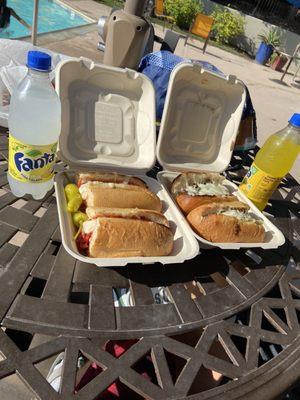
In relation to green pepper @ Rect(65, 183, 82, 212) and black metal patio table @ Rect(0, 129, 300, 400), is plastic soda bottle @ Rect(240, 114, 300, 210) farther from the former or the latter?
green pepper @ Rect(65, 183, 82, 212)

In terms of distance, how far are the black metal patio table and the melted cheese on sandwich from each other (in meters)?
0.31

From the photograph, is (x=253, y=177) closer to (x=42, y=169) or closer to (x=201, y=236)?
(x=201, y=236)

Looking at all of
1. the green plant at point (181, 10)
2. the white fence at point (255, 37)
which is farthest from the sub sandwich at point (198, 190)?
the white fence at point (255, 37)

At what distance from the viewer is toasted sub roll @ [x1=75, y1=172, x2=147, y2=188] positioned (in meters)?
1.40

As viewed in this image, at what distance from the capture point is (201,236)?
137 cm

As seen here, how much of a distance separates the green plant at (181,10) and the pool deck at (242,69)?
1910 mm

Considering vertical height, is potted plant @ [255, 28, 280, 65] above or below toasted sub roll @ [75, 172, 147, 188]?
below

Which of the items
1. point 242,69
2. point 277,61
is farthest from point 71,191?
point 277,61

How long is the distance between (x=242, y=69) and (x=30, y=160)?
10357mm

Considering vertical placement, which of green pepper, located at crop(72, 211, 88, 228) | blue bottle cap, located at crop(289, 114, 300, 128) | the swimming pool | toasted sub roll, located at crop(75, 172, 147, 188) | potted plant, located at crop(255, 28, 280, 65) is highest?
blue bottle cap, located at crop(289, 114, 300, 128)

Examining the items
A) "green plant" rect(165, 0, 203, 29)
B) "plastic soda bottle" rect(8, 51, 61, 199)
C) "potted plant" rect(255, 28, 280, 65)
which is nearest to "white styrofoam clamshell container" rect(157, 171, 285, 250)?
"plastic soda bottle" rect(8, 51, 61, 199)

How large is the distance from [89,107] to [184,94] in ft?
1.64

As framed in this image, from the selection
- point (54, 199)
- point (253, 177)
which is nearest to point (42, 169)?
point (54, 199)

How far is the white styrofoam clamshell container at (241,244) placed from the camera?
4.33 feet
